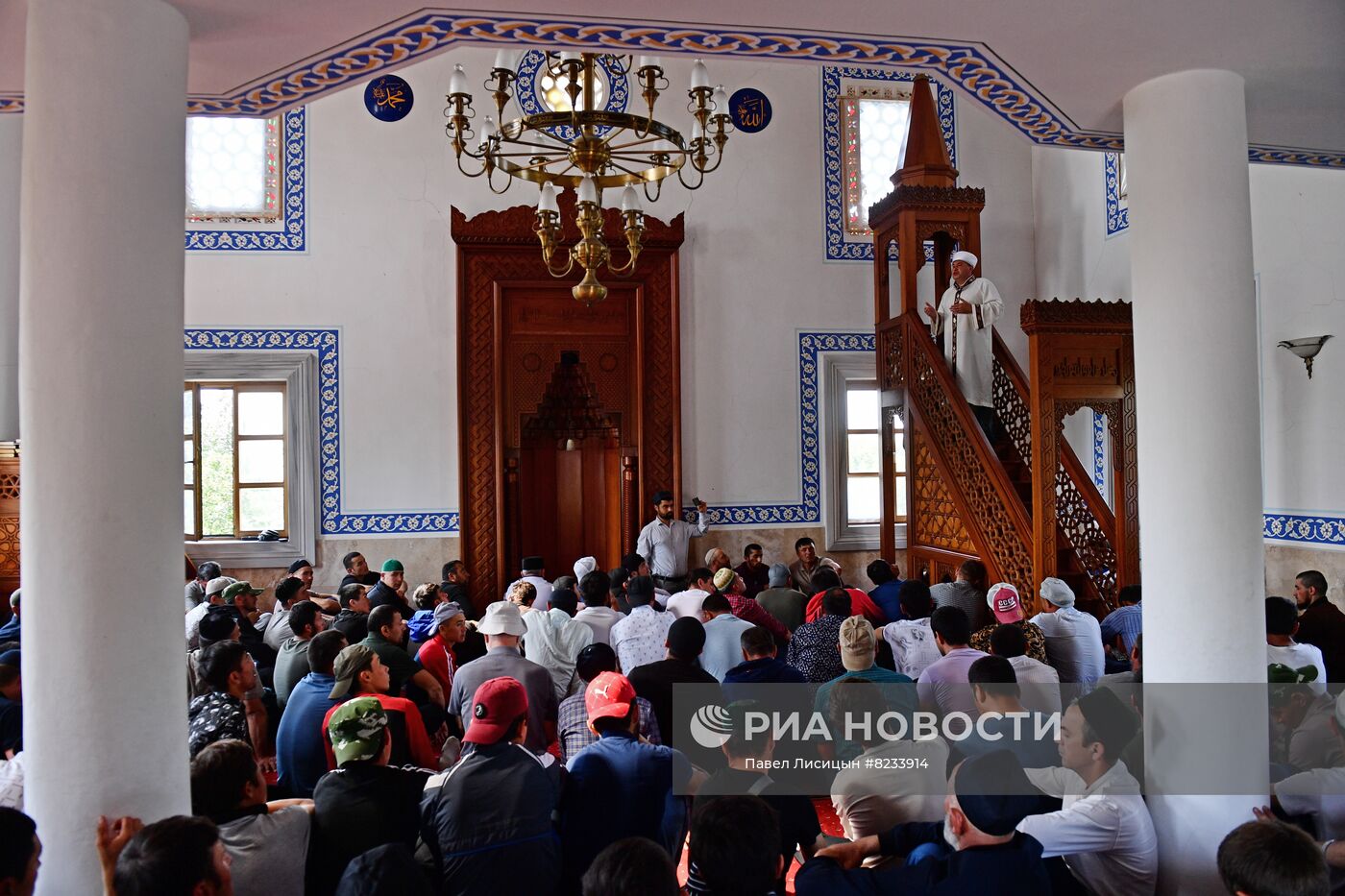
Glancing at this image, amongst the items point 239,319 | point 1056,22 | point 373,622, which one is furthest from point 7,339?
point 1056,22

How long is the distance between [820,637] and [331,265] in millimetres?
5708

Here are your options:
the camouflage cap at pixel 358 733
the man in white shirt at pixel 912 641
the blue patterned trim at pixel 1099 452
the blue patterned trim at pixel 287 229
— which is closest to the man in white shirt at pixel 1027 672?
the man in white shirt at pixel 912 641

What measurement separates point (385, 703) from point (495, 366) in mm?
5578

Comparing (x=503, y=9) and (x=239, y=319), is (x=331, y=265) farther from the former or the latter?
(x=503, y=9)

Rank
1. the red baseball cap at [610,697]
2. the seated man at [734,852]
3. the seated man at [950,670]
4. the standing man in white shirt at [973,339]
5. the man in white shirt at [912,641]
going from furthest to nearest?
the standing man in white shirt at [973,339], the man in white shirt at [912,641], the seated man at [950,670], the red baseball cap at [610,697], the seated man at [734,852]

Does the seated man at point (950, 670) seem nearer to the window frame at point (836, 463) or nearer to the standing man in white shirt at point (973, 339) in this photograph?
the standing man in white shirt at point (973, 339)

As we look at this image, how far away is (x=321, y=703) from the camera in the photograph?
3.26m

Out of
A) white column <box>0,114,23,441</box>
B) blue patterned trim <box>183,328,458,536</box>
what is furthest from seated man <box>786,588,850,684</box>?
white column <box>0,114,23,441</box>

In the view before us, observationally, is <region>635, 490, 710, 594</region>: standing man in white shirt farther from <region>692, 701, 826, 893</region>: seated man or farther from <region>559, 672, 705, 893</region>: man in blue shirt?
<region>559, 672, 705, 893</region>: man in blue shirt

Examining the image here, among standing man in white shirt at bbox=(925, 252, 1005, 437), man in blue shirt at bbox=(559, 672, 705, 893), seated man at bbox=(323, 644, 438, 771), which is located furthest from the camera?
standing man in white shirt at bbox=(925, 252, 1005, 437)

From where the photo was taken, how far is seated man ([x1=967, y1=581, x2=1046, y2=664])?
404 centimetres

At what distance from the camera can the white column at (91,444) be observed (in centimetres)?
226

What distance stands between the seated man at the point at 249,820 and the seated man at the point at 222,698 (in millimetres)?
773

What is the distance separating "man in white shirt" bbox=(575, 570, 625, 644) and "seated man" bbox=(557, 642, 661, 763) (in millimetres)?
1368
